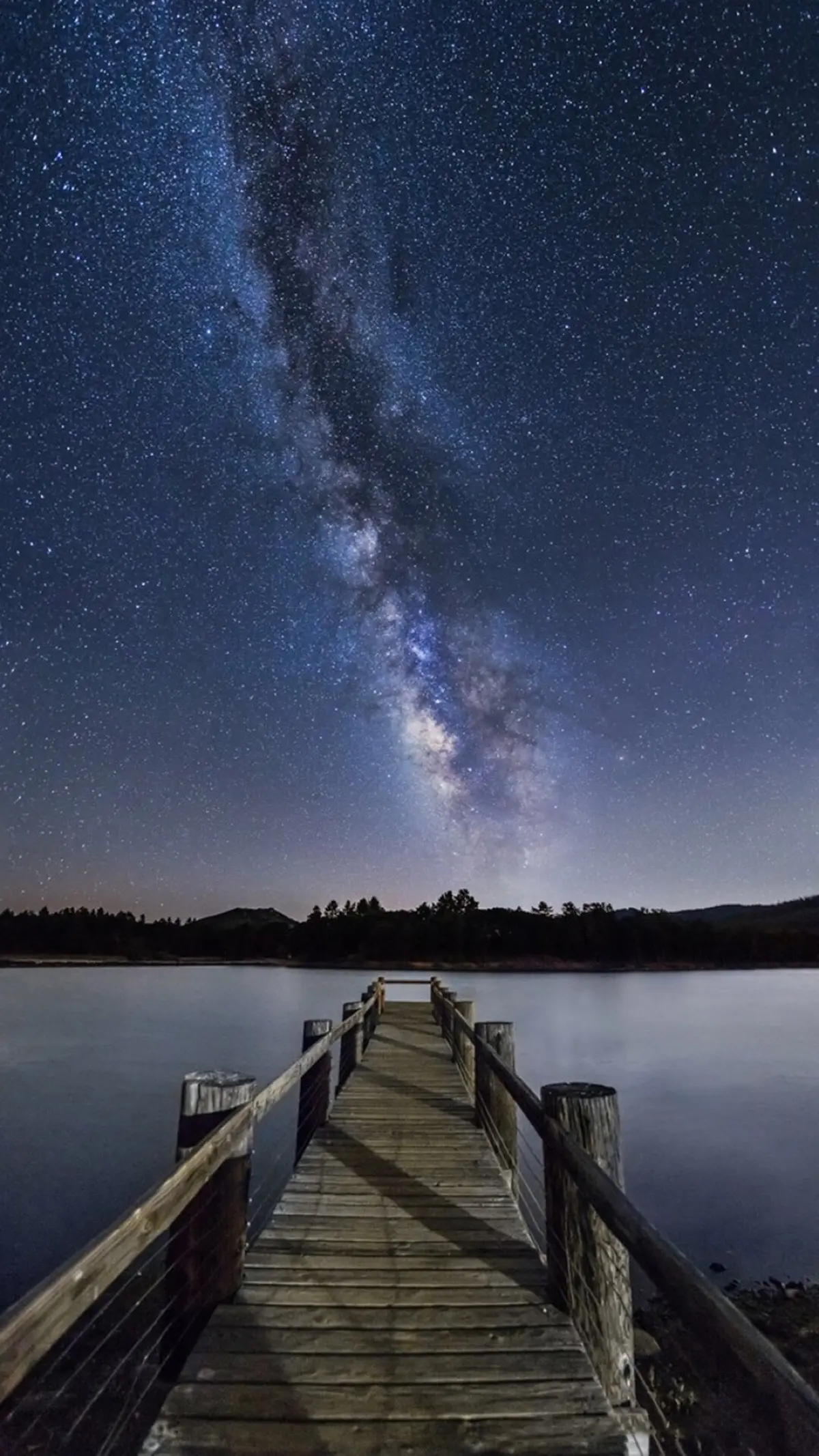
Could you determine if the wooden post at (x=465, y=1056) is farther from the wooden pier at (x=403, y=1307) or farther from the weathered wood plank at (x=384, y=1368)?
the weathered wood plank at (x=384, y=1368)

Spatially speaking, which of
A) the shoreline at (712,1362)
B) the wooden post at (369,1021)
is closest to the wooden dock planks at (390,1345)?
the shoreline at (712,1362)

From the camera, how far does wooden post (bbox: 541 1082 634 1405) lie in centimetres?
349

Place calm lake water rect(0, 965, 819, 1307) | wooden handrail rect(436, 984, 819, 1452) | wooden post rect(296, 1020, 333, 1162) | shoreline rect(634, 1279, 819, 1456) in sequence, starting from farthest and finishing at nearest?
calm lake water rect(0, 965, 819, 1307) < shoreline rect(634, 1279, 819, 1456) < wooden post rect(296, 1020, 333, 1162) < wooden handrail rect(436, 984, 819, 1452)

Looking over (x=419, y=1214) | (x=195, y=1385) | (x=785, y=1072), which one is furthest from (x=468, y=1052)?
(x=785, y=1072)

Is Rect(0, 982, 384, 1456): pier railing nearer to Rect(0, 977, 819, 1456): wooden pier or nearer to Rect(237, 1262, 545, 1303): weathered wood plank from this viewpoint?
Rect(0, 977, 819, 1456): wooden pier

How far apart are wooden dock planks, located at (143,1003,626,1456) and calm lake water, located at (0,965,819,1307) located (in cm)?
1004

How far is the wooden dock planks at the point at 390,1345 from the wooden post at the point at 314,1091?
2.74m

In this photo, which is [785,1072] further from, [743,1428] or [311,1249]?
[311,1249]

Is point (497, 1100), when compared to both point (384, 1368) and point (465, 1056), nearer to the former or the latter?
point (384, 1368)

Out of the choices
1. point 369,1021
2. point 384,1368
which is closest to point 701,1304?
point 384,1368

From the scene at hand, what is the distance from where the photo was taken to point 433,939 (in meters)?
118

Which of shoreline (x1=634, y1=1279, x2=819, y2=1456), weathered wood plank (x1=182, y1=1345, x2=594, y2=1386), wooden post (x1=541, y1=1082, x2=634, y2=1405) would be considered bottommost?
shoreline (x1=634, y1=1279, x2=819, y2=1456)

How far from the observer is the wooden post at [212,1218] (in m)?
3.76

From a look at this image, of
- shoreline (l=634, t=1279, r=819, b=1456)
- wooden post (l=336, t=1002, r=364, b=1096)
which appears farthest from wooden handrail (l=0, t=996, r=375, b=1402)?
wooden post (l=336, t=1002, r=364, b=1096)
